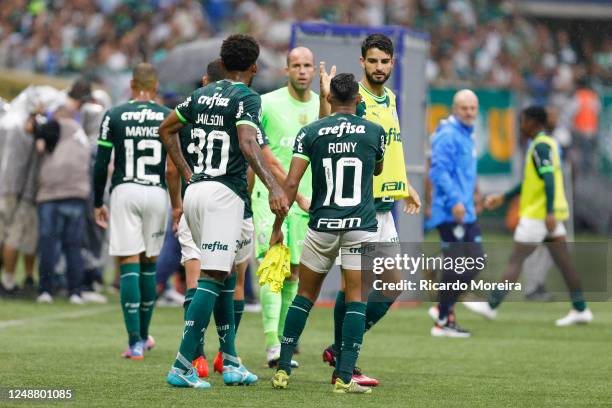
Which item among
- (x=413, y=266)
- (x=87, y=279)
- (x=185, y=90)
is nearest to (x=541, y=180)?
(x=413, y=266)

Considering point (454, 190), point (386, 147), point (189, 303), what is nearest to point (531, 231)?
point (454, 190)

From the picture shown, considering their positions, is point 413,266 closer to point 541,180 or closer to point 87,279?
point 541,180

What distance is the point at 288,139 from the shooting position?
1038 centimetres

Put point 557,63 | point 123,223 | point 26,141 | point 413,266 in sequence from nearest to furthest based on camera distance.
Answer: point 413,266 → point 123,223 → point 26,141 → point 557,63

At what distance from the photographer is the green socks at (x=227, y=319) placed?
916 cm

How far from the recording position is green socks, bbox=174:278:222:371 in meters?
8.59

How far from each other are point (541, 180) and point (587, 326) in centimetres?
167

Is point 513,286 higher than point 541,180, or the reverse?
point 541,180

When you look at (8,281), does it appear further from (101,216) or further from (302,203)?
(302,203)

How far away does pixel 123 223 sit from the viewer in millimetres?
10672

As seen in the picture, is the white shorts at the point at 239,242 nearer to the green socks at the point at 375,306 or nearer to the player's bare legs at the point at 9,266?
the green socks at the point at 375,306


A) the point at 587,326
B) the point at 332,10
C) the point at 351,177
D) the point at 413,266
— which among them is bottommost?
the point at 587,326

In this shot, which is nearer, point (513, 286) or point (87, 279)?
point (513, 286)

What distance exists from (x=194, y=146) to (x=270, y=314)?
1.91 metres
